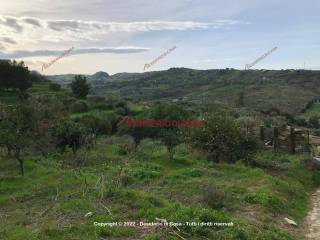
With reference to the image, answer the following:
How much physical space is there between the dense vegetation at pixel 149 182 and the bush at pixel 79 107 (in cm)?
1648

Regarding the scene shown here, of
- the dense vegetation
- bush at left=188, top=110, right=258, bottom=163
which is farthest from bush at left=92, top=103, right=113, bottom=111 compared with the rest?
bush at left=188, top=110, right=258, bottom=163

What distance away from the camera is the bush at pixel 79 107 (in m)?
51.6

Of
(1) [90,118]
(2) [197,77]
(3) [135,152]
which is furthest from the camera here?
(2) [197,77]

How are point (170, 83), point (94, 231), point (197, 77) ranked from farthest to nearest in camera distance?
1. point (197, 77)
2. point (170, 83)
3. point (94, 231)

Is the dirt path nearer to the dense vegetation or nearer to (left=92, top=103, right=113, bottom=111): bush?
the dense vegetation

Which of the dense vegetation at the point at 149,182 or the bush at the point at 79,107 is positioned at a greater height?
the bush at the point at 79,107

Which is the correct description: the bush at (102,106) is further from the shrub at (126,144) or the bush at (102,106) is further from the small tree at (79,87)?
the shrub at (126,144)

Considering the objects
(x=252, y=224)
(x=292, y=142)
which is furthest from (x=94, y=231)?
(x=292, y=142)

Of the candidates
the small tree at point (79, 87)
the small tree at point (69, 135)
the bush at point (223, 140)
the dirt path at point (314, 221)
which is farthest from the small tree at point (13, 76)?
the dirt path at point (314, 221)

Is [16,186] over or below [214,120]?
below

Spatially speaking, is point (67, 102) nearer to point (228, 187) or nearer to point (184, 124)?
point (184, 124)

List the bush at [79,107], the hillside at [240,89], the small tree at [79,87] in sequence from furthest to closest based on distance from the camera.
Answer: the hillside at [240,89], the small tree at [79,87], the bush at [79,107]

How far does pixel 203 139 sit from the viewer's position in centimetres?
2438

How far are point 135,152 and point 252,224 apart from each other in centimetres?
1729
